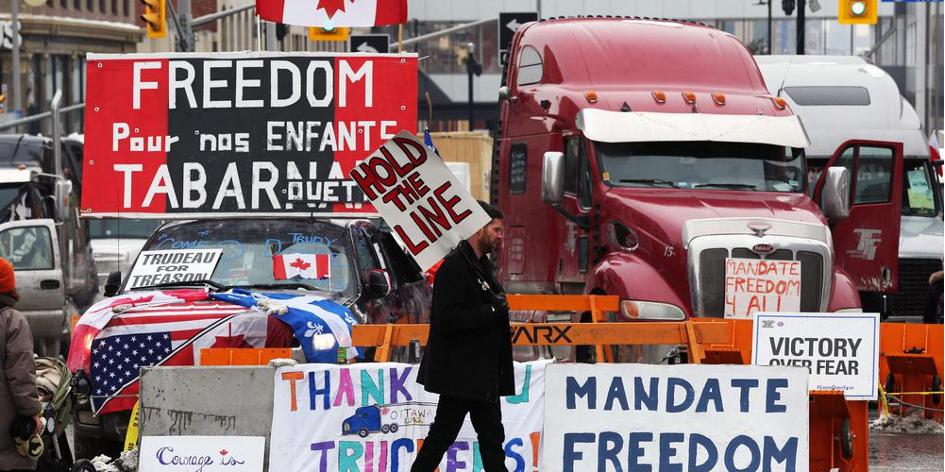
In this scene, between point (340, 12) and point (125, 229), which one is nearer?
point (340, 12)

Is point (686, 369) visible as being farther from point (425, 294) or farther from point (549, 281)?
point (549, 281)

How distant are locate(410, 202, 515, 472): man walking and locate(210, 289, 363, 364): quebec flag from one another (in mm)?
2652

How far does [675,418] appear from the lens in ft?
31.7

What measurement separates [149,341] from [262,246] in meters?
1.91

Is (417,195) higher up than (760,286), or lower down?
higher up

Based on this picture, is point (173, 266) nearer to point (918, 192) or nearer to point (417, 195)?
point (417, 195)

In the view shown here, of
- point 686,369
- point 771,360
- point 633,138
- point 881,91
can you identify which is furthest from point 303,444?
point 881,91

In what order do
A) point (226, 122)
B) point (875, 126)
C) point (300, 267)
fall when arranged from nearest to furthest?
point (300, 267), point (226, 122), point (875, 126)

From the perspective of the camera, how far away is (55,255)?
65.2ft

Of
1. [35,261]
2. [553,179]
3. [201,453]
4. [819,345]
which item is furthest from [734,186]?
[35,261]

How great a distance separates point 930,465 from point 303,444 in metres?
5.19

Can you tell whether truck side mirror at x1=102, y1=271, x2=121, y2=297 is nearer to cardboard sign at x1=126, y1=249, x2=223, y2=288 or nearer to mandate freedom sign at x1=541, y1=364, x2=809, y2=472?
cardboard sign at x1=126, y1=249, x2=223, y2=288

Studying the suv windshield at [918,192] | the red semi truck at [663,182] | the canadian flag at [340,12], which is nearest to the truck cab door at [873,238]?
the red semi truck at [663,182]

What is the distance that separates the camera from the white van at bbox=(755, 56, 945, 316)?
20.0m
